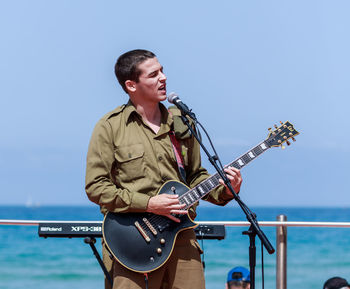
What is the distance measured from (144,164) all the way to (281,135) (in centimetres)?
80

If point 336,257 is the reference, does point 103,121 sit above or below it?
above

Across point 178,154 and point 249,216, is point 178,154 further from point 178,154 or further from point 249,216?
point 249,216

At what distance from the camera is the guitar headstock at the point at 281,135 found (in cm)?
383

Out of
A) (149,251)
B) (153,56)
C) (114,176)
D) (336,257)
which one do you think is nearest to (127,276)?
(149,251)

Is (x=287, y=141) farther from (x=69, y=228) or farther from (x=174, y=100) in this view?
(x=69, y=228)

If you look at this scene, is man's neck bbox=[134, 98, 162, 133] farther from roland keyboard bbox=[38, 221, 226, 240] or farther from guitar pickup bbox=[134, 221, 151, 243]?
roland keyboard bbox=[38, 221, 226, 240]

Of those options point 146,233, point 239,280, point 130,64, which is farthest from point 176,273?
point 239,280

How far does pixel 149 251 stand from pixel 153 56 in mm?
989

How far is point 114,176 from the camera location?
3617mm

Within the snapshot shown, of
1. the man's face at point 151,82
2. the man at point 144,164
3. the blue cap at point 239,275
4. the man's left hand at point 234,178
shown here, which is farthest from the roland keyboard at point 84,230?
the man's face at point 151,82

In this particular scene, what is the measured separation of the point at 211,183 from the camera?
361cm

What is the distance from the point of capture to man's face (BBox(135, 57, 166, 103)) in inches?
142

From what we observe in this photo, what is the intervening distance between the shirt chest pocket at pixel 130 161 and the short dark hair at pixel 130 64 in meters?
0.35

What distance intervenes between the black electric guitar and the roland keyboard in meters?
Answer: 0.81
